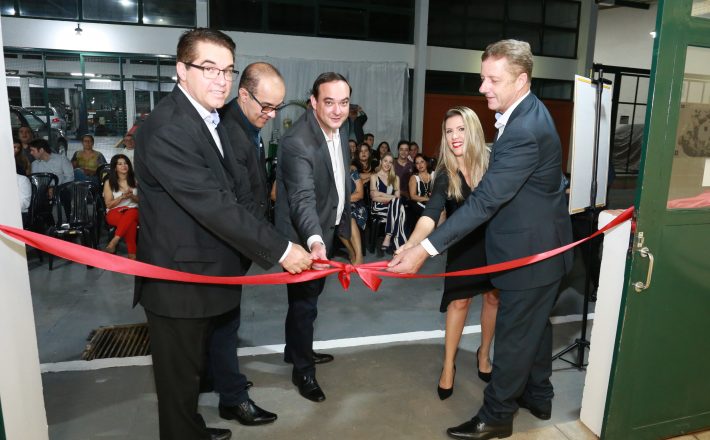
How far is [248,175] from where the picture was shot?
2537 millimetres

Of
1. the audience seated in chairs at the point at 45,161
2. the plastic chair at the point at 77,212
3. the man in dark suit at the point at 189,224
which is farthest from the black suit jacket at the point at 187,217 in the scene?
the audience seated in chairs at the point at 45,161

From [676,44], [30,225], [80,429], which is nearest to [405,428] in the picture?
[80,429]

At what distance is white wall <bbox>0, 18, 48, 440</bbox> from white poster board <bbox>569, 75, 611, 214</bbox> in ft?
9.20

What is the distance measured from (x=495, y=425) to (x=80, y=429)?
2040 millimetres

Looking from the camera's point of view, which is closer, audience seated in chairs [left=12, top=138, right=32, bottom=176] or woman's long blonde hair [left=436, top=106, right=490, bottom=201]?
woman's long blonde hair [left=436, top=106, right=490, bottom=201]

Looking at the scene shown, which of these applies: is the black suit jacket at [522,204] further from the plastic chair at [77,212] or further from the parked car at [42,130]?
the parked car at [42,130]

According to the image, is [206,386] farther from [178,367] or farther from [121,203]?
[121,203]

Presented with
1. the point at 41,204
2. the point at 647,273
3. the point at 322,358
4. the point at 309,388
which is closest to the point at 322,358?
the point at 322,358

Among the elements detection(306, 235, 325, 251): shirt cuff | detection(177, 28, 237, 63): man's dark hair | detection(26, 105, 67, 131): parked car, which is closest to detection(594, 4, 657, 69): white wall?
detection(26, 105, 67, 131): parked car

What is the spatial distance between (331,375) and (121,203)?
3.94 m

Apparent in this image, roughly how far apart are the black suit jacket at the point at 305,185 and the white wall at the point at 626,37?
1637 cm

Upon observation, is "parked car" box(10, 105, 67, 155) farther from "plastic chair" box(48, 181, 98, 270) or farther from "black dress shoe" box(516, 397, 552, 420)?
"black dress shoe" box(516, 397, 552, 420)

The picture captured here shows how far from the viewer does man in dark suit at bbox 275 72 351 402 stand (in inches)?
104

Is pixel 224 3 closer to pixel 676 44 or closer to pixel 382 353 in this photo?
pixel 382 353
